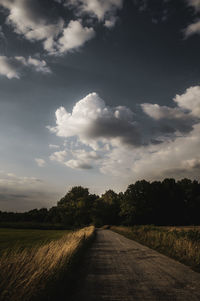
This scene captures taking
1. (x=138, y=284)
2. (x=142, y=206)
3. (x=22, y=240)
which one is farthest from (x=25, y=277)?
(x=142, y=206)

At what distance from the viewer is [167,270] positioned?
8.22 m

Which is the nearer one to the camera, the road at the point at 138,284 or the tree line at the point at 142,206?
the road at the point at 138,284

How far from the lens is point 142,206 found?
6962cm

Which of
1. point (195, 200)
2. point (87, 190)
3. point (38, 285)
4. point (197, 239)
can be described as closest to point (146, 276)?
point (38, 285)

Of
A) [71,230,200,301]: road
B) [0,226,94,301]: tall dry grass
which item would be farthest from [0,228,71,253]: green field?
[71,230,200,301]: road

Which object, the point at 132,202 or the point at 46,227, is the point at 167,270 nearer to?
the point at 132,202

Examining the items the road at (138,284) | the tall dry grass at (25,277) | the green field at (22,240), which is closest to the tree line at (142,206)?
the green field at (22,240)

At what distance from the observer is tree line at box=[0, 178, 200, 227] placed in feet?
232

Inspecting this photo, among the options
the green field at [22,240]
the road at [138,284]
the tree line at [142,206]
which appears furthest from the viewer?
the tree line at [142,206]

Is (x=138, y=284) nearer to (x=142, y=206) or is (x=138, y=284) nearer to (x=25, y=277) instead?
(x=25, y=277)

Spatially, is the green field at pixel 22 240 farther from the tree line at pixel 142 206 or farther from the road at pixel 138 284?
the tree line at pixel 142 206

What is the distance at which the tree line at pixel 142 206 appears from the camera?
232 feet

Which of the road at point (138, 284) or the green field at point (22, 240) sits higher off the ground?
the road at point (138, 284)

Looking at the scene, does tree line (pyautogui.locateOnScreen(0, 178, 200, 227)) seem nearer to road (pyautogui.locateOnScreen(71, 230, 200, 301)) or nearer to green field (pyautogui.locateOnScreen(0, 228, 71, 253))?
green field (pyautogui.locateOnScreen(0, 228, 71, 253))
